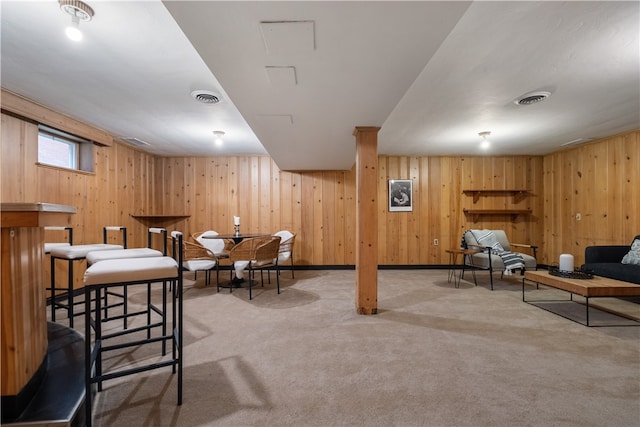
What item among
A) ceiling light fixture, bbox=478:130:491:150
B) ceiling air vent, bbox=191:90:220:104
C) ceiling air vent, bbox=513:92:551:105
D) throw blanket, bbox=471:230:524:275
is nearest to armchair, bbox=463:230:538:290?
throw blanket, bbox=471:230:524:275

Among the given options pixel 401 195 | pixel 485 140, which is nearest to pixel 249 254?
pixel 401 195

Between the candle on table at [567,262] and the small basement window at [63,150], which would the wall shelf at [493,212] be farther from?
the small basement window at [63,150]

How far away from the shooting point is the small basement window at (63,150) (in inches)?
143

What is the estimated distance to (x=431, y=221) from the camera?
6.09m

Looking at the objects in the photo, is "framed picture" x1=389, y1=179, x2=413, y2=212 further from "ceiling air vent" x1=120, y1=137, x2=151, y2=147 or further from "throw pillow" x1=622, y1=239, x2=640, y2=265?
"ceiling air vent" x1=120, y1=137, x2=151, y2=147

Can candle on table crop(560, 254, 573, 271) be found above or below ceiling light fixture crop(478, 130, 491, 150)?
below

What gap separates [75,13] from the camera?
1783 mm

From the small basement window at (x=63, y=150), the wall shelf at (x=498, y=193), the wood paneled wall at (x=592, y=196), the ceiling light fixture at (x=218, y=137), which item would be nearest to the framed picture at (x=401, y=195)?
the wall shelf at (x=498, y=193)

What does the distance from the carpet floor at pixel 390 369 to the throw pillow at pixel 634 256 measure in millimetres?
643

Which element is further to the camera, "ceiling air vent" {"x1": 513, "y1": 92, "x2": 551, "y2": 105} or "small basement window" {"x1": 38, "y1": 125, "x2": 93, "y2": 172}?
"small basement window" {"x1": 38, "y1": 125, "x2": 93, "y2": 172}

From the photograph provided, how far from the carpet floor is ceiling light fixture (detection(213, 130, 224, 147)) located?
2.44 meters

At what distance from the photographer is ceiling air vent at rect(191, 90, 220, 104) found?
2.92m

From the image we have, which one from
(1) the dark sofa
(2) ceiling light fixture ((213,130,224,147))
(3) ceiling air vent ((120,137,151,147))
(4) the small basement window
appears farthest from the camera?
(3) ceiling air vent ((120,137,151,147))

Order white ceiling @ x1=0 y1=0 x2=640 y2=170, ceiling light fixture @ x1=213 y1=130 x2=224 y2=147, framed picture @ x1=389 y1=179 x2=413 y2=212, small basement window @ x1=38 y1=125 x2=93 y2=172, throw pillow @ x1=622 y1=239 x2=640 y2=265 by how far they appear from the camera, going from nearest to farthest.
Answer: white ceiling @ x1=0 y1=0 x2=640 y2=170, small basement window @ x1=38 y1=125 x2=93 y2=172, throw pillow @ x1=622 y1=239 x2=640 y2=265, ceiling light fixture @ x1=213 y1=130 x2=224 y2=147, framed picture @ x1=389 y1=179 x2=413 y2=212
